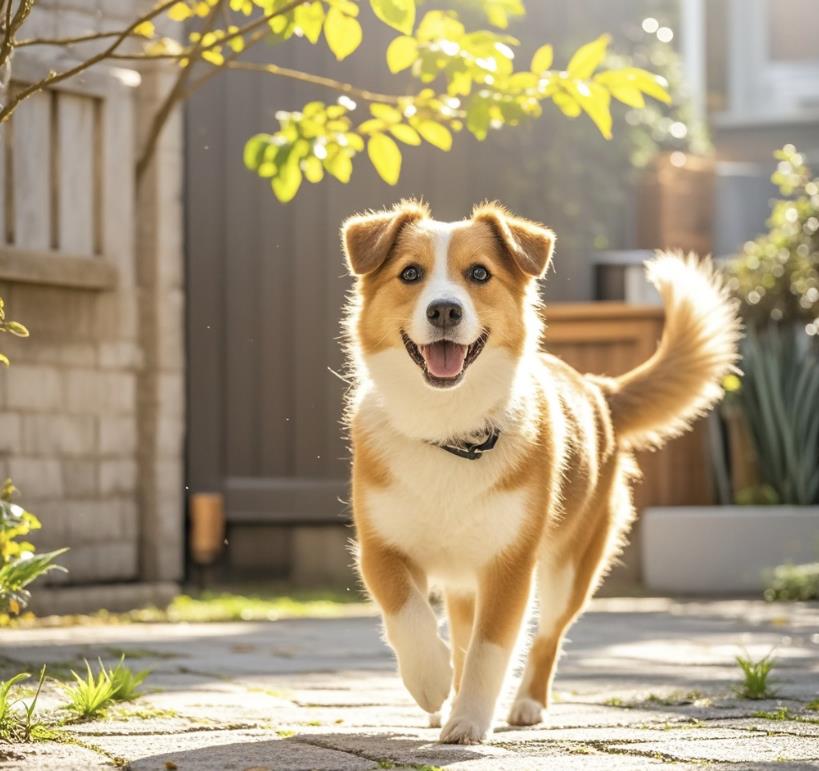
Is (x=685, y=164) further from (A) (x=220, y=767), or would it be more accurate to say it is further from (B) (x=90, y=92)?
(A) (x=220, y=767)

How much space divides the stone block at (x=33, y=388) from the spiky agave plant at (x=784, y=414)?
167 inches

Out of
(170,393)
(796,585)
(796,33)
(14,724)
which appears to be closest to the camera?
(14,724)

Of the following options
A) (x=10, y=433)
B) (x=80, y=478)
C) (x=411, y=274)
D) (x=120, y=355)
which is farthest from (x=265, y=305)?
(x=411, y=274)

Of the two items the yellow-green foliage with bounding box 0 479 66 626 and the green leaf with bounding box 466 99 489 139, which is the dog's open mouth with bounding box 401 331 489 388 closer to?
the green leaf with bounding box 466 99 489 139

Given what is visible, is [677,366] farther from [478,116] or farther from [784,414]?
[784,414]

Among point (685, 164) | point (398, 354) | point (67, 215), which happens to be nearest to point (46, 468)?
point (67, 215)

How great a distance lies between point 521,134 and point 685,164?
1782mm

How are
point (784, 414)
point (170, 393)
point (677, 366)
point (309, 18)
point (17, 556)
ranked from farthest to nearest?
point (784, 414)
point (170, 393)
point (677, 366)
point (17, 556)
point (309, 18)

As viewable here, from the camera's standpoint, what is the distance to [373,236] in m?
3.89

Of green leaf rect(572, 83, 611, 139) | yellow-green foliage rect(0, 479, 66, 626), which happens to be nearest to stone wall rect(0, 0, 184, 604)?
yellow-green foliage rect(0, 479, 66, 626)

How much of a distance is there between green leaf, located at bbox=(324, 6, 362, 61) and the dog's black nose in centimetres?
72

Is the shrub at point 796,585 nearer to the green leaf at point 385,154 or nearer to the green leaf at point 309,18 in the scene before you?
the green leaf at point 385,154

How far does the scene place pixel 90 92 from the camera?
23.2 feet

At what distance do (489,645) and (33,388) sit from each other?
3879 mm
